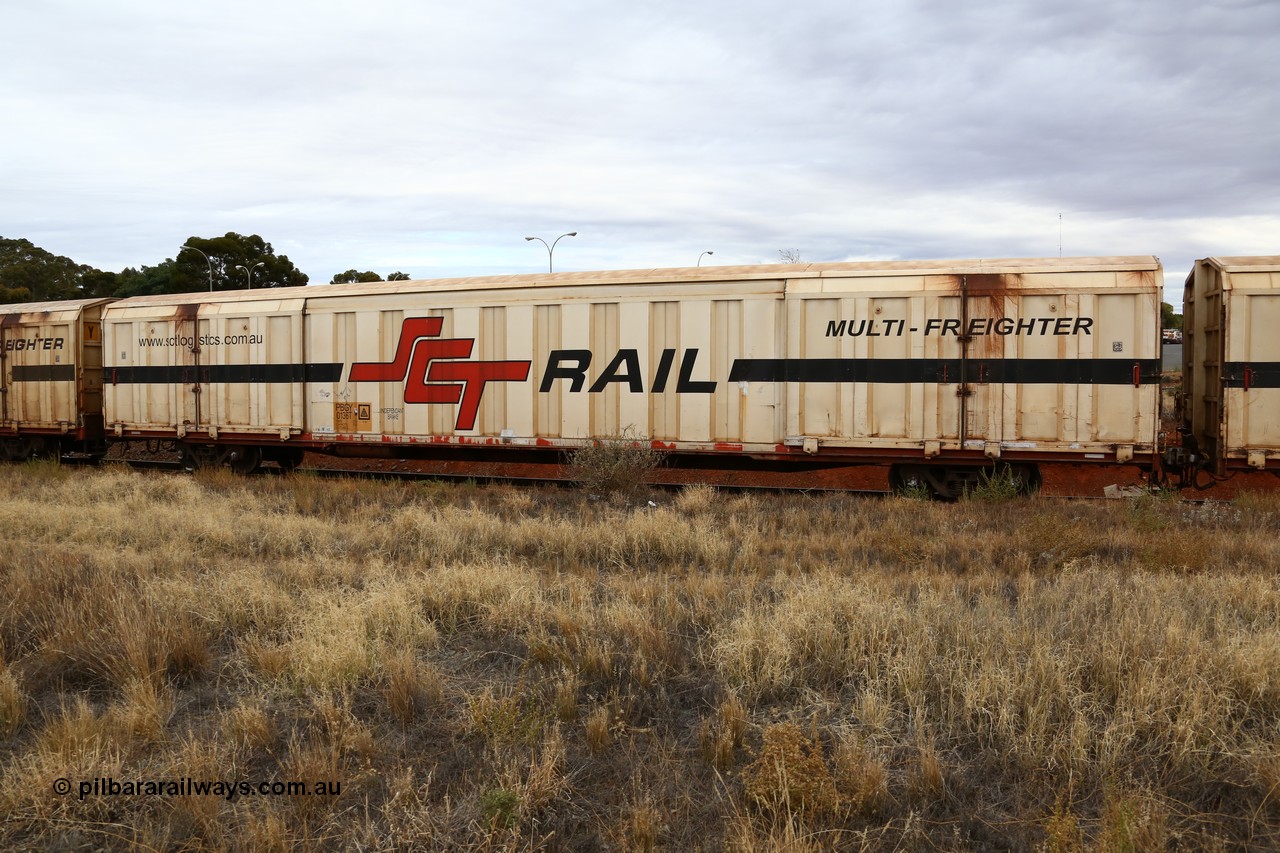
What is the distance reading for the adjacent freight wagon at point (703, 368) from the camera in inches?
453

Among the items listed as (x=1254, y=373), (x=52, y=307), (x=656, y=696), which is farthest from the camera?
(x=52, y=307)

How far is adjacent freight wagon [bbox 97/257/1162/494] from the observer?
11.5 meters

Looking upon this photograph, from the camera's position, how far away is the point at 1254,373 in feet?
36.4

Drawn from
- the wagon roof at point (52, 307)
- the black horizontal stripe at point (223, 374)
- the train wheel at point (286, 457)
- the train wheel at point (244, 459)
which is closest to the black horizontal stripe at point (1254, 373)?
the black horizontal stripe at point (223, 374)

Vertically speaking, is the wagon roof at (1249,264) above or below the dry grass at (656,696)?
above

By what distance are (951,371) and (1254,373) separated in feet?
12.1

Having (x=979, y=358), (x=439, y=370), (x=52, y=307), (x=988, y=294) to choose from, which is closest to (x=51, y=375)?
(x=52, y=307)

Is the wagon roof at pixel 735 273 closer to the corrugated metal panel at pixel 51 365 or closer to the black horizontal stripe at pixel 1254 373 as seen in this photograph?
the black horizontal stripe at pixel 1254 373

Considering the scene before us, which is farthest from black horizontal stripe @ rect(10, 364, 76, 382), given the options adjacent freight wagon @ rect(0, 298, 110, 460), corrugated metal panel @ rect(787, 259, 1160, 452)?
corrugated metal panel @ rect(787, 259, 1160, 452)

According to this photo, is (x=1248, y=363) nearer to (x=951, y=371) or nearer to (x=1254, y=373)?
(x=1254, y=373)

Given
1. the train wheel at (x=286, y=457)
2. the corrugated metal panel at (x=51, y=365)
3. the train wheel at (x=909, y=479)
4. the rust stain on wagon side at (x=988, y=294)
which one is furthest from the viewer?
the corrugated metal panel at (x=51, y=365)

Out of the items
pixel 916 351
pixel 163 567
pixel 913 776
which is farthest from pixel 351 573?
pixel 916 351

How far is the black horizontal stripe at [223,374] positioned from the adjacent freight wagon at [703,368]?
4cm

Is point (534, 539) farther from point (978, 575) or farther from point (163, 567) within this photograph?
point (978, 575)
